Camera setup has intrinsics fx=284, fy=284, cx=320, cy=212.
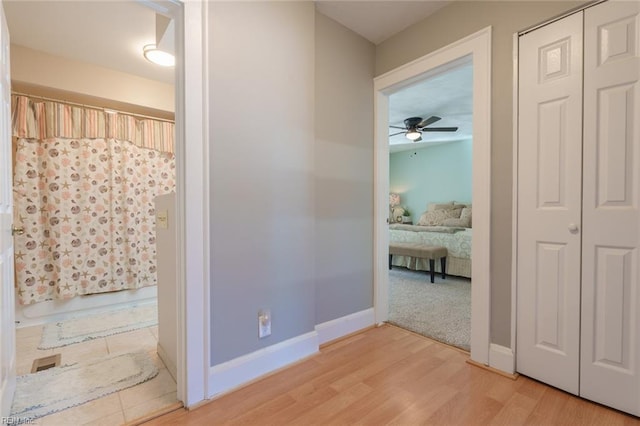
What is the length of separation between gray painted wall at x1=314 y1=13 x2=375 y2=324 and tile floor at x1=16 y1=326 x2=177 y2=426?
3.46 feet

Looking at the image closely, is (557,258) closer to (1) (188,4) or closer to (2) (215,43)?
(2) (215,43)

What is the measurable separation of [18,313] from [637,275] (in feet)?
14.2

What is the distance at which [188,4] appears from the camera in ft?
4.59

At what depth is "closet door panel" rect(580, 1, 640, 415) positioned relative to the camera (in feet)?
4.38

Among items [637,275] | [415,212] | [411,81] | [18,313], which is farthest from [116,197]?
[415,212]

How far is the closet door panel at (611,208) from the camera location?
1335 millimetres

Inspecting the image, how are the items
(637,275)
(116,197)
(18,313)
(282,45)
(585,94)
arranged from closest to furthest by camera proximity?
1. (637,275)
2. (585,94)
3. (282,45)
4. (18,313)
5. (116,197)


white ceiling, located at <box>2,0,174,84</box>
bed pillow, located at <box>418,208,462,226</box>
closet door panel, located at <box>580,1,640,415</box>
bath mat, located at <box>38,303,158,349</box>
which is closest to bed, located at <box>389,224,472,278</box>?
bed pillow, located at <box>418,208,462,226</box>

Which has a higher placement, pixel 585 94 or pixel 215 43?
pixel 215 43

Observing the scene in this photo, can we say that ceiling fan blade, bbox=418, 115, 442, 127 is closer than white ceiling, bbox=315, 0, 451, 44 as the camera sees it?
No

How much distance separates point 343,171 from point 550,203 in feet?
4.31

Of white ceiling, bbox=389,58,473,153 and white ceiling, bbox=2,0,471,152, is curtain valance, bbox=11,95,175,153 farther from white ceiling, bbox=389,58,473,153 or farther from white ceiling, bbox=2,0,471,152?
white ceiling, bbox=389,58,473,153

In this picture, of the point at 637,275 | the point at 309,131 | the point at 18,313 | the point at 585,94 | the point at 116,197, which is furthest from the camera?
the point at 116,197

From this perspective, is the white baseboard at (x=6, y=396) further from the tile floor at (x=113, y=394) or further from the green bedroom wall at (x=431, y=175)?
the green bedroom wall at (x=431, y=175)
